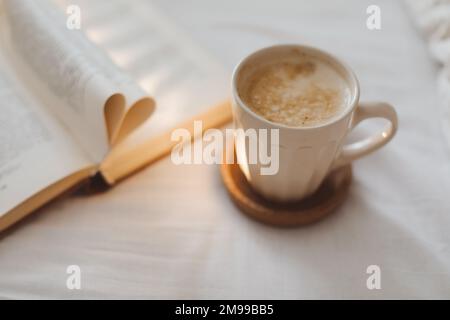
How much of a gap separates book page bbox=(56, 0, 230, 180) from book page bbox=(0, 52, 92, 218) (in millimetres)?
54

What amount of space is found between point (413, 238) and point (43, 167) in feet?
1.20

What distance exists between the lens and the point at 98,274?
17.2 inches

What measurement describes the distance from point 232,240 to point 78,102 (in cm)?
21

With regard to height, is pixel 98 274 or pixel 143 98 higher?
pixel 143 98

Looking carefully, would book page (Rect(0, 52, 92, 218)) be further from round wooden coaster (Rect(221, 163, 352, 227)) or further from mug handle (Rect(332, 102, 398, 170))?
mug handle (Rect(332, 102, 398, 170))

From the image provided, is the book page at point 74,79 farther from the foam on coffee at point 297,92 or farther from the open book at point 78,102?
the foam on coffee at point 297,92

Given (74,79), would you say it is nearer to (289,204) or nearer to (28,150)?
(28,150)

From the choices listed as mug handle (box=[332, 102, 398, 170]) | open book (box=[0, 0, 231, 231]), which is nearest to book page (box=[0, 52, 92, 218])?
open book (box=[0, 0, 231, 231])

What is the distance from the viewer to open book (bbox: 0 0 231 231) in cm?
46

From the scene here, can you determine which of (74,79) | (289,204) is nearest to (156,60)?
(74,79)
